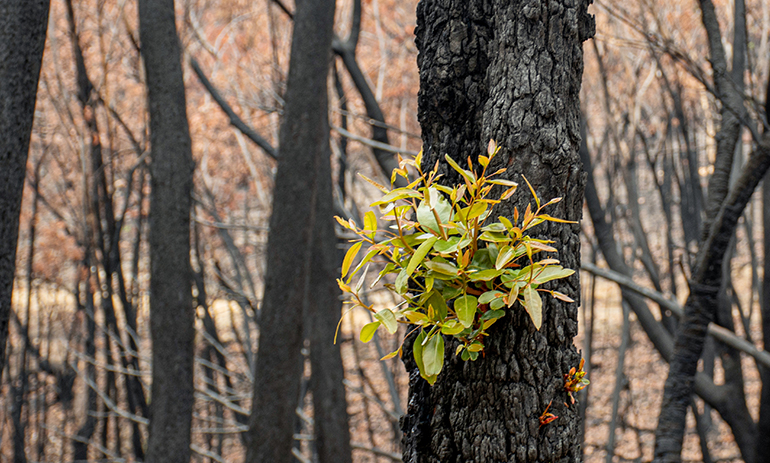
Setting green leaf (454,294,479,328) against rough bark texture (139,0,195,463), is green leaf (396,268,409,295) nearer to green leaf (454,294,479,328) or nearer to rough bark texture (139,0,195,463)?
green leaf (454,294,479,328)

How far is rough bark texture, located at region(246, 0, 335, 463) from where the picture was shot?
4.30m

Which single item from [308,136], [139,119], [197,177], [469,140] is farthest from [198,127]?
[469,140]

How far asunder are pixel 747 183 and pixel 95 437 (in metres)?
14.0

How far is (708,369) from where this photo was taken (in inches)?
305

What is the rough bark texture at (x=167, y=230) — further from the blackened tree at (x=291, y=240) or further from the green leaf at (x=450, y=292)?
the green leaf at (x=450, y=292)

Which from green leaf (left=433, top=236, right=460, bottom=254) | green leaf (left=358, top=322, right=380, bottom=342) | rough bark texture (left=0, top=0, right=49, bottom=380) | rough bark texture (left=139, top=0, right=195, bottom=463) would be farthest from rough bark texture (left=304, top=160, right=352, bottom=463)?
green leaf (left=433, top=236, right=460, bottom=254)

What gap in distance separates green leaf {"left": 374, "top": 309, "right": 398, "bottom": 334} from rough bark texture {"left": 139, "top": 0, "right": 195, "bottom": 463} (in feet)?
11.3

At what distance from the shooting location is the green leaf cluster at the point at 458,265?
131 centimetres

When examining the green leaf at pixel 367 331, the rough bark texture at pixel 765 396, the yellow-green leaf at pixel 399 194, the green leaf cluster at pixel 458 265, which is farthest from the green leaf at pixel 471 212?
the rough bark texture at pixel 765 396

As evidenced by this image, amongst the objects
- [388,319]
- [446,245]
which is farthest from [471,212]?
[388,319]

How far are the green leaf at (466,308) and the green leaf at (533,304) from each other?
0.12m

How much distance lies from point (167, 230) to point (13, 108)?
172 centimetres

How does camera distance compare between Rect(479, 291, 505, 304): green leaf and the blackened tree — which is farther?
the blackened tree

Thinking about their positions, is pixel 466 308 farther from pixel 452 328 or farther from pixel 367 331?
pixel 367 331
